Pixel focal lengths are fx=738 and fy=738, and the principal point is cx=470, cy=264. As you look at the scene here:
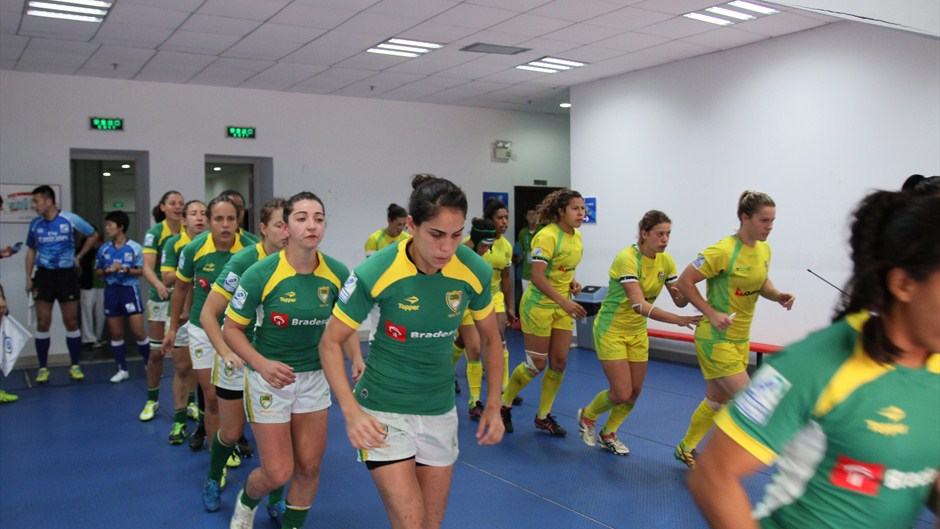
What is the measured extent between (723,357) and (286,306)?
2829 mm

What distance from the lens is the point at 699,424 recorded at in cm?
520

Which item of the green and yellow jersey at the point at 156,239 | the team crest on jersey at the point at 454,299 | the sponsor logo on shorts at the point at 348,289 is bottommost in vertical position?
the team crest on jersey at the point at 454,299

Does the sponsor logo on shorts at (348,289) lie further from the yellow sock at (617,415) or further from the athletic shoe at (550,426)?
the athletic shoe at (550,426)

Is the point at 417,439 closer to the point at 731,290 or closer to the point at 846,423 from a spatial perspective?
the point at 846,423

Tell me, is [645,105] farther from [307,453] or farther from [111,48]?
[307,453]

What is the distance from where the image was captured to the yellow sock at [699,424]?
509 cm

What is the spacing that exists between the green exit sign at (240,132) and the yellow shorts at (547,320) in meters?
6.56

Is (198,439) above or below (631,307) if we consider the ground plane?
below

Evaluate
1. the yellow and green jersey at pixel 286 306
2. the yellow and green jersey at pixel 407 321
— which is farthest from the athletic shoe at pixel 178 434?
the yellow and green jersey at pixel 407 321

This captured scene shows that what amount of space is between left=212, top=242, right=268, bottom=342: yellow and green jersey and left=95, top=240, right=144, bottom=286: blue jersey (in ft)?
14.1

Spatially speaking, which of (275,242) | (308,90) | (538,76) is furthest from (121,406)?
(538,76)

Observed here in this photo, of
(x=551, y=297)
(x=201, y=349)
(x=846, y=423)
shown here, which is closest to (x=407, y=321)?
(x=846, y=423)

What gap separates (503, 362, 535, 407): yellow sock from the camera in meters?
6.14

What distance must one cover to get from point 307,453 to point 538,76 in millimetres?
7611
